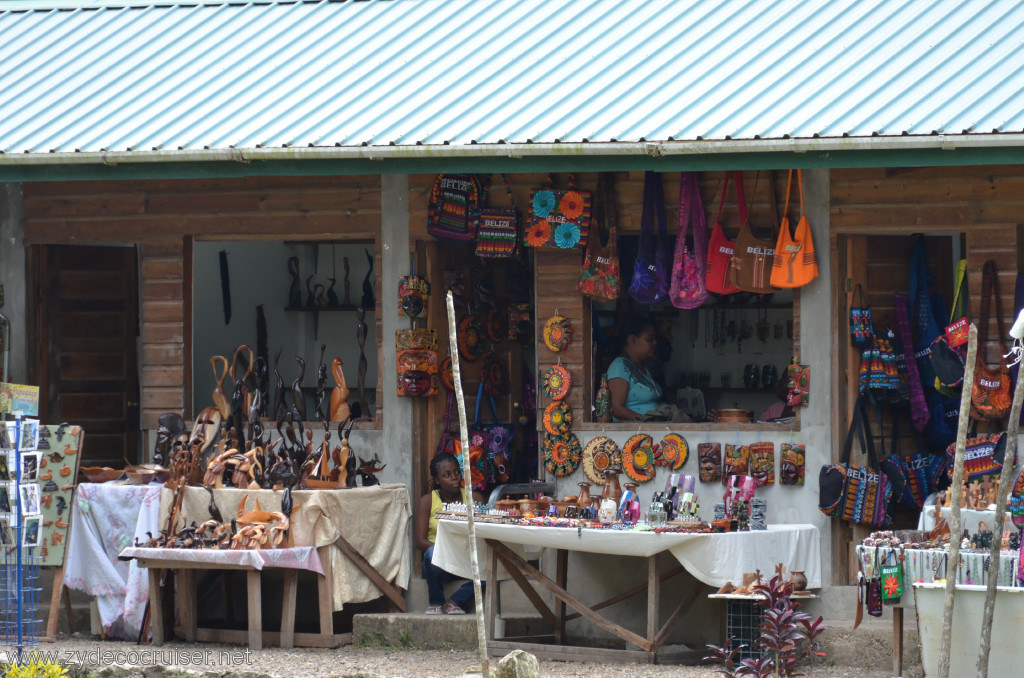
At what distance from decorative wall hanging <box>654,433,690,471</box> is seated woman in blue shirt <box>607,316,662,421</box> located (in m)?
0.50

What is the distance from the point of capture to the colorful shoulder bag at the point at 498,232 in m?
10.7

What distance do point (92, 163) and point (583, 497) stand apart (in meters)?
3.86

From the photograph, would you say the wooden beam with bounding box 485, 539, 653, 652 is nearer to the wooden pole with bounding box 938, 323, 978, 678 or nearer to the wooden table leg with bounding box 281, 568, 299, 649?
the wooden table leg with bounding box 281, 568, 299, 649

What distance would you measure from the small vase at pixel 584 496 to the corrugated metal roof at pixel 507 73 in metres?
2.29

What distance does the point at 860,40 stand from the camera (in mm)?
10211

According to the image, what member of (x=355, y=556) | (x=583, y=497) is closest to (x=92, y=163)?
(x=355, y=556)

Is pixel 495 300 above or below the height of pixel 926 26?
below

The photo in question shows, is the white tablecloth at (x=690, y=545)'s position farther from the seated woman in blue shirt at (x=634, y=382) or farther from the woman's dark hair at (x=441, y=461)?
the seated woman in blue shirt at (x=634, y=382)

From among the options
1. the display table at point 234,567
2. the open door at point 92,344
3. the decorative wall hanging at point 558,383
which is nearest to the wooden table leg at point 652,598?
the decorative wall hanging at point 558,383

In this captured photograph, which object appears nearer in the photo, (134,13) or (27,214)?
(27,214)

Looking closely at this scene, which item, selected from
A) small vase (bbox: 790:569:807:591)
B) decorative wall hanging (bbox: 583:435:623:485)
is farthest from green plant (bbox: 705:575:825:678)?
decorative wall hanging (bbox: 583:435:623:485)

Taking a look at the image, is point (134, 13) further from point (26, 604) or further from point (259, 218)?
point (26, 604)

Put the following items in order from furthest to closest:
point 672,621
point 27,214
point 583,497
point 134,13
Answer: point 134,13, point 27,214, point 583,497, point 672,621

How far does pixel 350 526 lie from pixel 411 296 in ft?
5.41
